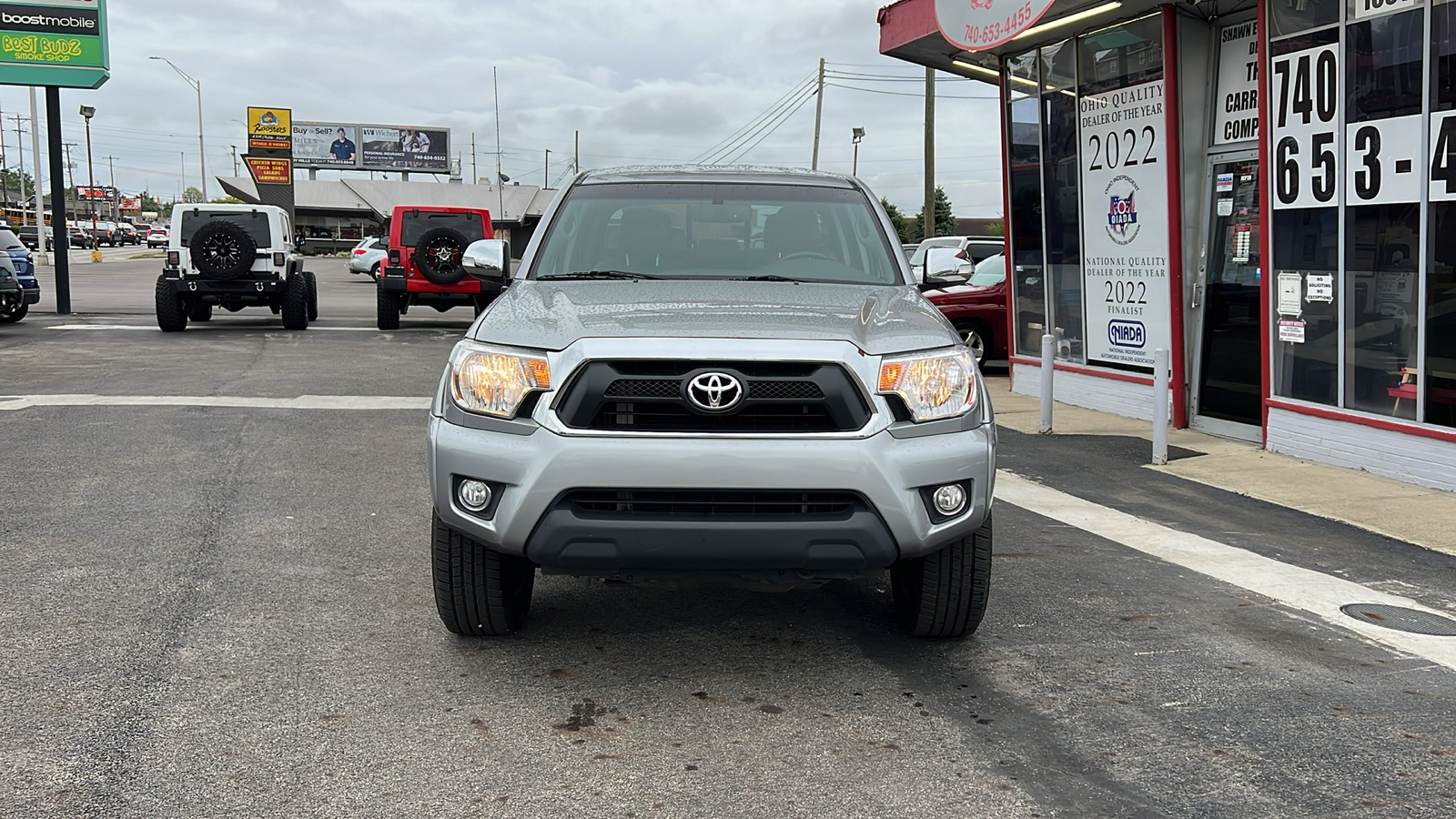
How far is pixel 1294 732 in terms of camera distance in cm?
375

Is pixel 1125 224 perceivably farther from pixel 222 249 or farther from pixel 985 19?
pixel 222 249

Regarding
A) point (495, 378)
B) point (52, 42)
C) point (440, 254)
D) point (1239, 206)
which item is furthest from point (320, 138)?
point (495, 378)

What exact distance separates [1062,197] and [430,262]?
10.5m

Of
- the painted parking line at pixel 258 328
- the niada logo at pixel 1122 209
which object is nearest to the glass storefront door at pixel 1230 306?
the niada logo at pixel 1122 209

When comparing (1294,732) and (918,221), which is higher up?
(918,221)

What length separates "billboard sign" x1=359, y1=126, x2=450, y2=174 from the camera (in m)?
92.0

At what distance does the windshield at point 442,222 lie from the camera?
20.3 meters

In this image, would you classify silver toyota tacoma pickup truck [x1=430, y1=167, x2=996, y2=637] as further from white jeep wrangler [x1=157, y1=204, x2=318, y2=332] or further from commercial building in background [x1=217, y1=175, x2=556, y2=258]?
commercial building in background [x1=217, y1=175, x2=556, y2=258]

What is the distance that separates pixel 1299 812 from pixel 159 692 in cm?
343

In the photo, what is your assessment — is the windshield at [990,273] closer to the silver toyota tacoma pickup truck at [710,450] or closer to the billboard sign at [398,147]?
the silver toyota tacoma pickup truck at [710,450]

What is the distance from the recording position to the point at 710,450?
12.1 feet

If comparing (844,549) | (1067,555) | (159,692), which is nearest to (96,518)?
(159,692)

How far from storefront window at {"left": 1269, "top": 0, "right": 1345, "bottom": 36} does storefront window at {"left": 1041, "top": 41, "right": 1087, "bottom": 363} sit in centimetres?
282

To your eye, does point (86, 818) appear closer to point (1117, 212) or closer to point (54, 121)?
point (1117, 212)
